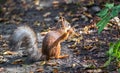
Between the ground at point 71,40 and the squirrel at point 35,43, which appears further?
the squirrel at point 35,43

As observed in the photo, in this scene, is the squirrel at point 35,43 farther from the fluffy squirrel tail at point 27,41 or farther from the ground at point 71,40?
the ground at point 71,40

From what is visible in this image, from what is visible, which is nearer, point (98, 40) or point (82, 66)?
point (82, 66)

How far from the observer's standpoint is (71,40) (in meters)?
7.07

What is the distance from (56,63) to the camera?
20.2 ft

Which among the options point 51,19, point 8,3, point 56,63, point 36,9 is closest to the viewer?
point 56,63

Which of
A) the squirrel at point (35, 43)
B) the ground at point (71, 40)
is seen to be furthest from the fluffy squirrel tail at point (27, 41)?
the ground at point (71, 40)

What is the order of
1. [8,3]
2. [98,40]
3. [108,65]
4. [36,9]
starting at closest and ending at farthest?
[108,65] → [98,40] → [36,9] → [8,3]

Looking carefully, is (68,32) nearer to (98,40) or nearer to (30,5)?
(98,40)

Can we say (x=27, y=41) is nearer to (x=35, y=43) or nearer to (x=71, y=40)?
(x=35, y=43)

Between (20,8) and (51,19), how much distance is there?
1397 mm

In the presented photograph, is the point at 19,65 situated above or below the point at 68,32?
below

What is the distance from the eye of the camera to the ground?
5.94 meters

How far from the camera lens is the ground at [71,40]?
5.94 metres

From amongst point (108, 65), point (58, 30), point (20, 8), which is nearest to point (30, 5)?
point (20, 8)
